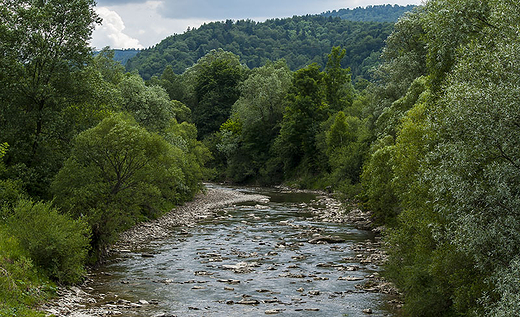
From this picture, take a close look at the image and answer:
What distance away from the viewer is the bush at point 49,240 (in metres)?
20.5

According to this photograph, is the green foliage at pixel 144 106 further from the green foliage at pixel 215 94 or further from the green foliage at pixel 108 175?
the green foliage at pixel 215 94

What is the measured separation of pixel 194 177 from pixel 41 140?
32102mm

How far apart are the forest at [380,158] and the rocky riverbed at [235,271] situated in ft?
5.59

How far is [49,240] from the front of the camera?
68.2 ft

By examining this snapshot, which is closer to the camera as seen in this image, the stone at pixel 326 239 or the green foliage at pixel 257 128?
the stone at pixel 326 239

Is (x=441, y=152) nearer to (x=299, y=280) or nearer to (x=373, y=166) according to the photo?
(x=299, y=280)

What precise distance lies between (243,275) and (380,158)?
14.3 metres

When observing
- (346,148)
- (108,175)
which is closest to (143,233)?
(108,175)

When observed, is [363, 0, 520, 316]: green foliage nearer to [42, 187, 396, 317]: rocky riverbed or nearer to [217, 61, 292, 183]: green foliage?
[42, 187, 396, 317]: rocky riverbed

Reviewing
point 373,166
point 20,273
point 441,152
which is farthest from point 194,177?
point 441,152

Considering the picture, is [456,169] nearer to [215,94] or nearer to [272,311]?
[272,311]

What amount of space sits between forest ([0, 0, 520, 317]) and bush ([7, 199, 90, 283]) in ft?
0.21

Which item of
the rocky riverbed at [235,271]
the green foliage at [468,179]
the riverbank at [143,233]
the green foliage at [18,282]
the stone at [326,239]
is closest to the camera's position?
the green foliage at [468,179]

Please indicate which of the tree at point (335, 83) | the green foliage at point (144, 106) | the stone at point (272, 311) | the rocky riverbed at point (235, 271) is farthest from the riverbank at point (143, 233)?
the tree at point (335, 83)
